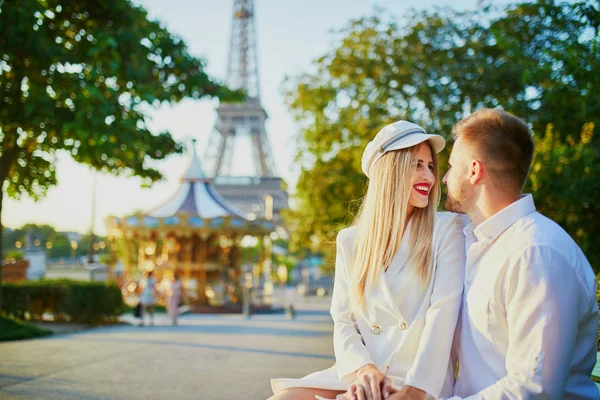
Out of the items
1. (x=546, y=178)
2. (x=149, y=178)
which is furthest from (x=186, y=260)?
(x=546, y=178)

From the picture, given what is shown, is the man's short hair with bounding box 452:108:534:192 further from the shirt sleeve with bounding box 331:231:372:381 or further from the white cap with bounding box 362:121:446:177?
the shirt sleeve with bounding box 331:231:372:381

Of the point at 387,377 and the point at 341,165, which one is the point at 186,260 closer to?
the point at 341,165

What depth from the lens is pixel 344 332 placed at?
3201mm

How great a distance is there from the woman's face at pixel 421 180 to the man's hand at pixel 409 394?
84 cm

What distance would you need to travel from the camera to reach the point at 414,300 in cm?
308

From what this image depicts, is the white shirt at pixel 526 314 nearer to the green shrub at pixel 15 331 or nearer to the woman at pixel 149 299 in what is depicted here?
the green shrub at pixel 15 331

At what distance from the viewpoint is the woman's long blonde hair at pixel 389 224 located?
3.15m

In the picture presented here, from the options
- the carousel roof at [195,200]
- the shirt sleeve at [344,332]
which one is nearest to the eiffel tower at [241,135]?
the carousel roof at [195,200]

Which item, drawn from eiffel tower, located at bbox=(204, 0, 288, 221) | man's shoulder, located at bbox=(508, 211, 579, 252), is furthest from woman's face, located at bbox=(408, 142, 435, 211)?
eiffel tower, located at bbox=(204, 0, 288, 221)

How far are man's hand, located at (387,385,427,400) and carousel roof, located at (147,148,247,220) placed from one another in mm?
22599

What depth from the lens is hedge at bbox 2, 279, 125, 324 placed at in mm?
15078

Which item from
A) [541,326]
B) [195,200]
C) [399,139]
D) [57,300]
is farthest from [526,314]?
[195,200]

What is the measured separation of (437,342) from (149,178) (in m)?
11.8

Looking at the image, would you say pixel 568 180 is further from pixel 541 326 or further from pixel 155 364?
pixel 541 326
